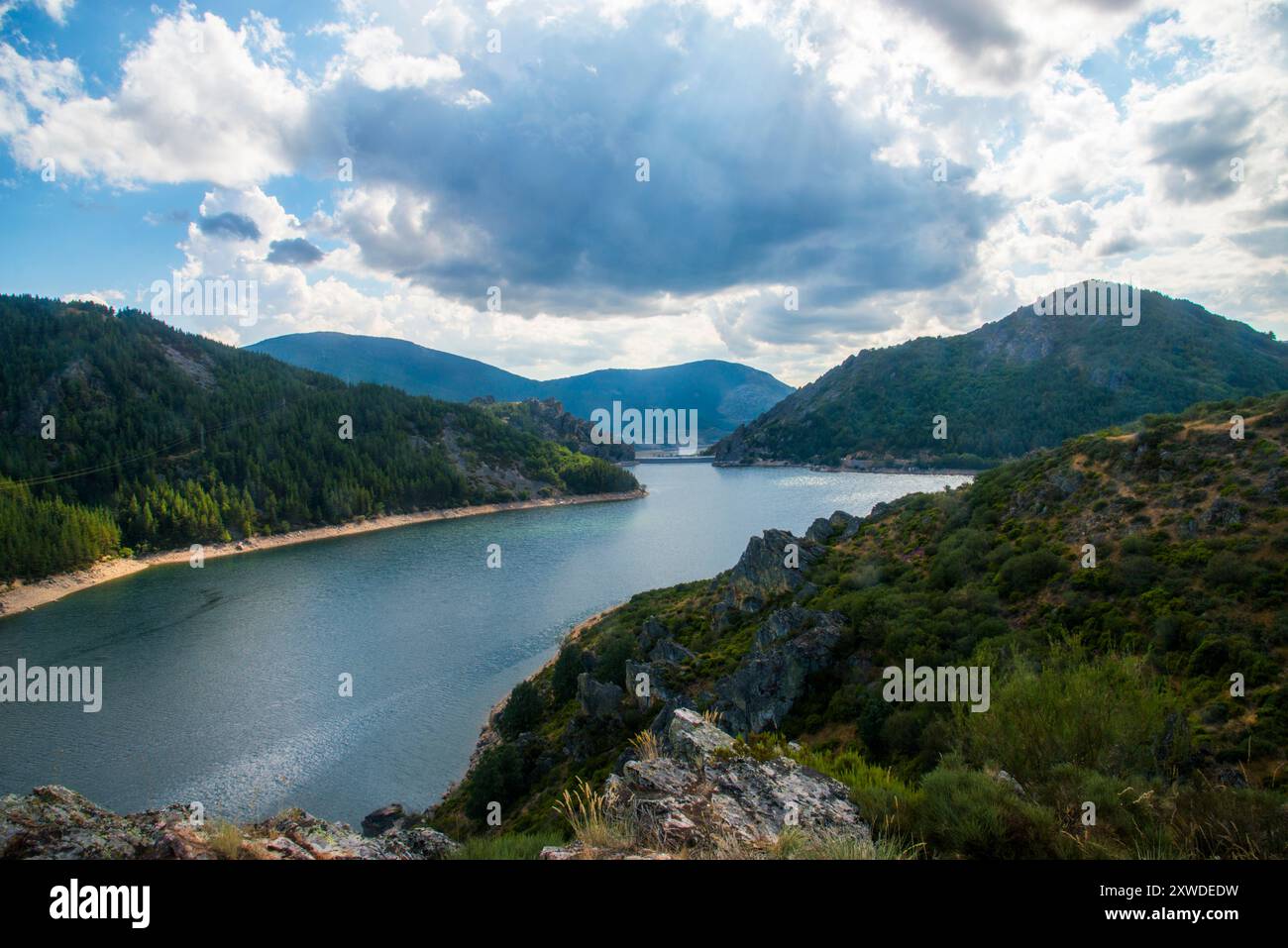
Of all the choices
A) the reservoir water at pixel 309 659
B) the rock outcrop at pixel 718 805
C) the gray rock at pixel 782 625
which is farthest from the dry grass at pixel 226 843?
the gray rock at pixel 782 625

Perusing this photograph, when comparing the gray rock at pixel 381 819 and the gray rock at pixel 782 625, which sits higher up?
the gray rock at pixel 782 625

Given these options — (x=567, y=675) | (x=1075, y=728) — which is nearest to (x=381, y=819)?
(x=567, y=675)

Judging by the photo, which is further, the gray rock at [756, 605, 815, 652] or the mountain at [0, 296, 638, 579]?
the mountain at [0, 296, 638, 579]

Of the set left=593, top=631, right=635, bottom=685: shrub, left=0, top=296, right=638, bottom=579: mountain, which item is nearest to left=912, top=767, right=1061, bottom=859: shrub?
left=593, top=631, right=635, bottom=685: shrub

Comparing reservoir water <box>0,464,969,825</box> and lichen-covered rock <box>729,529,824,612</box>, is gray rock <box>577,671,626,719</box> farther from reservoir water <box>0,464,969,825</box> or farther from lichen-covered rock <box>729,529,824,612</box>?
lichen-covered rock <box>729,529,824,612</box>

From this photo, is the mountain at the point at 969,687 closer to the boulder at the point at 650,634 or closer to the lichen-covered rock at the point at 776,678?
the lichen-covered rock at the point at 776,678
